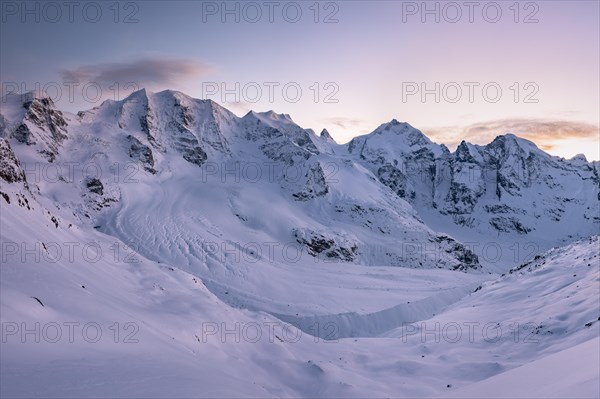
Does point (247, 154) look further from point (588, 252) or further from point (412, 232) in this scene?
point (588, 252)

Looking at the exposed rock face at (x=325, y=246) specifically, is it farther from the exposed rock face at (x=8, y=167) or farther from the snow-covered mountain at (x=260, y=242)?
the exposed rock face at (x=8, y=167)

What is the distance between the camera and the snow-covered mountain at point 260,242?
442 inches

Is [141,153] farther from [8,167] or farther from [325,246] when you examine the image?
[8,167]

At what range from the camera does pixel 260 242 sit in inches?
2313

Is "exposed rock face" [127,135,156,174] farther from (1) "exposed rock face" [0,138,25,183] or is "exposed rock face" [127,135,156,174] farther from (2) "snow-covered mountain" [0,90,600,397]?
(1) "exposed rock face" [0,138,25,183]

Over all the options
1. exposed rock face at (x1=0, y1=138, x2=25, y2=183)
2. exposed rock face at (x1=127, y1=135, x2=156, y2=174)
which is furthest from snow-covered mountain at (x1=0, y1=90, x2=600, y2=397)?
exposed rock face at (x1=127, y1=135, x2=156, y2=174)

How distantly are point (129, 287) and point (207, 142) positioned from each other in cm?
8356

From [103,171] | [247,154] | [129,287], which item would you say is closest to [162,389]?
[129,287]

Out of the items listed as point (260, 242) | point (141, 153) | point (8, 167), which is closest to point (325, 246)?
point (260, 242)

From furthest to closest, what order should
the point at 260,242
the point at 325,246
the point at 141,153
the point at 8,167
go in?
the point at 141,153
the point at 325,246
the point at 260,242
the point at 8,167

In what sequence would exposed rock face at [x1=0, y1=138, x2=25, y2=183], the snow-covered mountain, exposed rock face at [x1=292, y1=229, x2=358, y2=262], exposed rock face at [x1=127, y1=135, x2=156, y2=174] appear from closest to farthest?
the snow-covered mountain → exposed rock face at [x1=0, y1=138, x2=25, y2=183] → exposed rock face at [x1=292, y1=229, x2=358, y2=262] → exposed rock face at [x1=127, y1=135, x2=156, y2=174]

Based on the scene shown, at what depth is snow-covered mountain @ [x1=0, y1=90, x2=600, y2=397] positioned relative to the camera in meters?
Result: 11.2

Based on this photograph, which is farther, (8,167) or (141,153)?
(141,153)

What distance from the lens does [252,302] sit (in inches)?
1420
